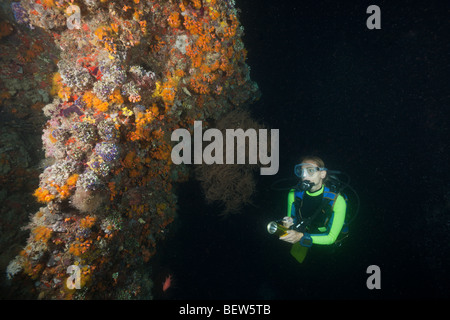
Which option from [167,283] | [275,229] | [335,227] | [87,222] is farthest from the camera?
[167,283]

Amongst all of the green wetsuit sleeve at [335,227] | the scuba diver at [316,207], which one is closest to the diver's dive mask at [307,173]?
the scuba diver at [316,207]

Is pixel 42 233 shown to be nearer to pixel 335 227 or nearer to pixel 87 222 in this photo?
pixel 87 222

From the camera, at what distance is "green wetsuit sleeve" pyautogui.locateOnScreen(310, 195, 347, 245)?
370 cm

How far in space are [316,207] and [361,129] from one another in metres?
5.96

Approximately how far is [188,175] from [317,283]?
6.60 metres

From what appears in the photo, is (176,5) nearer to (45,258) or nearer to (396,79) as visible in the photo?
(45,258)

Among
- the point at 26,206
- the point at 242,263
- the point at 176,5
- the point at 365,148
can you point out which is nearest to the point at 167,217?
the point at 26,206

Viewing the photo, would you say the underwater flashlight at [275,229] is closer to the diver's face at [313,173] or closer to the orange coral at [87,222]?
the diver's face at [313,173]

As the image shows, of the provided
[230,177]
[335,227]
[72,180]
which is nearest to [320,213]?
[335,227]

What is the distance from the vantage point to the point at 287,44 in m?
7.47

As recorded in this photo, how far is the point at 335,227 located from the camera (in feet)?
12.2

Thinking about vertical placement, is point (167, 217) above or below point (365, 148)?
below

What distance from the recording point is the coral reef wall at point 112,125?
2.19 metres

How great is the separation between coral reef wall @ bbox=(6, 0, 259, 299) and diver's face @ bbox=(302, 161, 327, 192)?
254 centimetres
